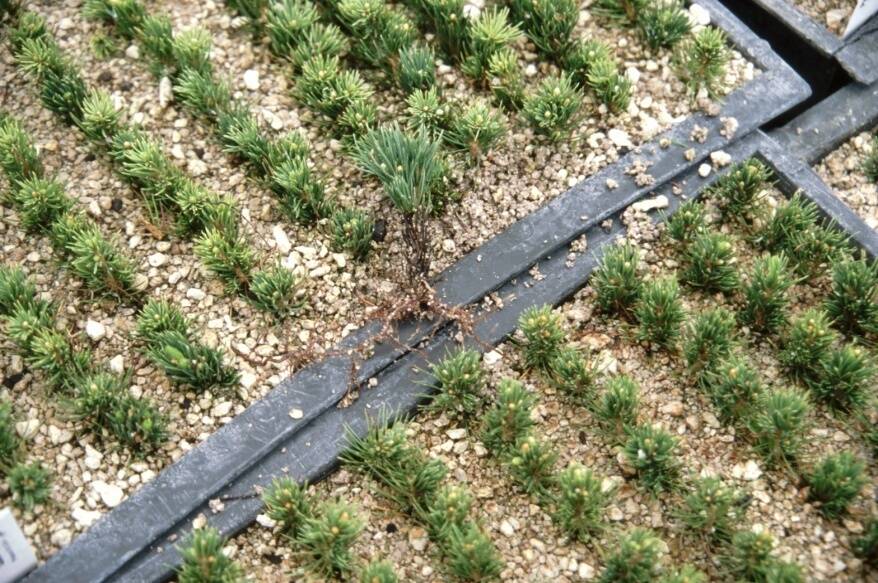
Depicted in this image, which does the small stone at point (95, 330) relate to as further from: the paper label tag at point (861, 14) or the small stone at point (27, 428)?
the paper label tag at point (861, 14)

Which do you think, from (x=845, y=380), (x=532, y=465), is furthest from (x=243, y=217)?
(x=845, y=380)

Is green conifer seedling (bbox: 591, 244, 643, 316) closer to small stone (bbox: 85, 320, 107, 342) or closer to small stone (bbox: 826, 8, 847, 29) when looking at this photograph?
small stone (bbox: 826, 8, 847, 29)

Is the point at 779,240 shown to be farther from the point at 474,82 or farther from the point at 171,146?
the point at 171,146

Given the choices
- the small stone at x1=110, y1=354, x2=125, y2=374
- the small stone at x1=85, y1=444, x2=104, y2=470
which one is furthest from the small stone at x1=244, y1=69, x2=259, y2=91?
the small stone at x1=85, y1=444, x2=104, y2=470

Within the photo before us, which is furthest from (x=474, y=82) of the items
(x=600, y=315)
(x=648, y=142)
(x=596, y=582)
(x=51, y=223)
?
(x=596, y=582)

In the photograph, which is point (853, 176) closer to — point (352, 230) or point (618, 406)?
point (618, 406)

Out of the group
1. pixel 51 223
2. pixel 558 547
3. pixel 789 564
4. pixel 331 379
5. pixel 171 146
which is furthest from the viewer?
pixel 171 146
